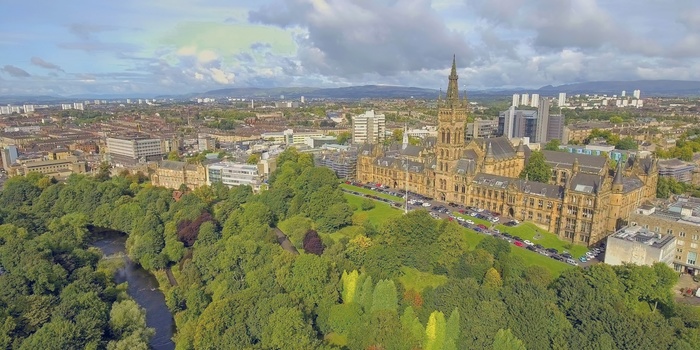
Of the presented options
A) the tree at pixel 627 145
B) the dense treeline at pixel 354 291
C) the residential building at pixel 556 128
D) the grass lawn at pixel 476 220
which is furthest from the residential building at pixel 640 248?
the residential building at pixel 556 128

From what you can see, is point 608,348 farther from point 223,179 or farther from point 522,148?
point 223,179

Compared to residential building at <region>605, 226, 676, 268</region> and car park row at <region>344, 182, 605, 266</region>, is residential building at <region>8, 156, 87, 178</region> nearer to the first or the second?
car park row at <region>344, 182, 605, 266</region>

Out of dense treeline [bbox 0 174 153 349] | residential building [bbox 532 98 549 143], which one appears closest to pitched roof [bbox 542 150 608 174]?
residential building [bbox 532 98 549 143]

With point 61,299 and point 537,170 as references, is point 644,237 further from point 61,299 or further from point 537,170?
point 61,299

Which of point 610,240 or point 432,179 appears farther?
point 432,179

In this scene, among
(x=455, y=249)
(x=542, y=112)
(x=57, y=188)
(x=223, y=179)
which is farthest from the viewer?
(x=542, y=112)

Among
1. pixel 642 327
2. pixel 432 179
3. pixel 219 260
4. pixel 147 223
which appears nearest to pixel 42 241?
pixel 147 223
